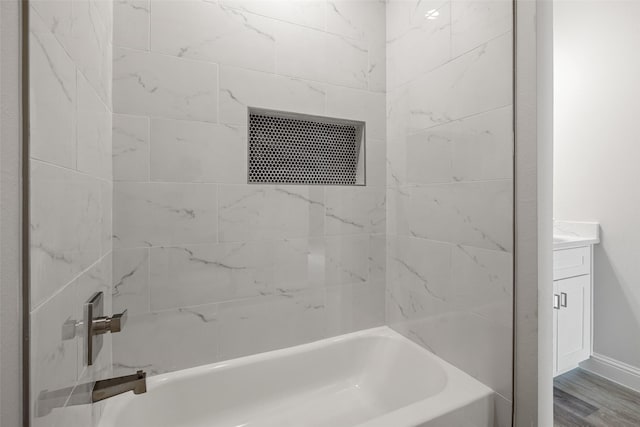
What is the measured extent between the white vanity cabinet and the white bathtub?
101cm

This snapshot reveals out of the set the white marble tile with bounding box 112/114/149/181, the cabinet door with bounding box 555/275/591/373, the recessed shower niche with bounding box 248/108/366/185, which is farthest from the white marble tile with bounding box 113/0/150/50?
the cabinet door with bounding box 555/275/591/373

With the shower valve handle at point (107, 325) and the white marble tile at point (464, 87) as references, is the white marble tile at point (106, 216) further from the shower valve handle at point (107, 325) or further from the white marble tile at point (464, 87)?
the white marble tile at point (464, 87)

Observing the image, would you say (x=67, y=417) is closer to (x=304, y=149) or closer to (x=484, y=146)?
(x=304, y=149)

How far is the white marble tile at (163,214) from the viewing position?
1240 mm

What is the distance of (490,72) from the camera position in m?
1.17

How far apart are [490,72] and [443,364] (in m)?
1.29

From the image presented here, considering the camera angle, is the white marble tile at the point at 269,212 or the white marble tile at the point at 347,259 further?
the white marble tile at the point at 347,259

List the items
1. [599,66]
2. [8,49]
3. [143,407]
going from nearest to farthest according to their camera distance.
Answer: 1. [8,49]
2. [143,407]
3. [599,66]

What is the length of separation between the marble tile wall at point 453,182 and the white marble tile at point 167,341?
3.38ft

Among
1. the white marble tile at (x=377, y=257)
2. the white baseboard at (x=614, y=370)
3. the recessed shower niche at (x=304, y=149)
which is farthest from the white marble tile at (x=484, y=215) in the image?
the white baseboard at (x=614, y=370)

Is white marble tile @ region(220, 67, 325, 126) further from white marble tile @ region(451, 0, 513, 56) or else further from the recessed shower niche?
white marble tile @ region(451, 0, 513, 56)

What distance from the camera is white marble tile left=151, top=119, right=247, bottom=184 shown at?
129 centimetres

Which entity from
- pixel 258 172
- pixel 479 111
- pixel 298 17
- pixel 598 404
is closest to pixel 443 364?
pixel 598 404

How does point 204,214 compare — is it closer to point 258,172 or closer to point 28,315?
point 258,172
